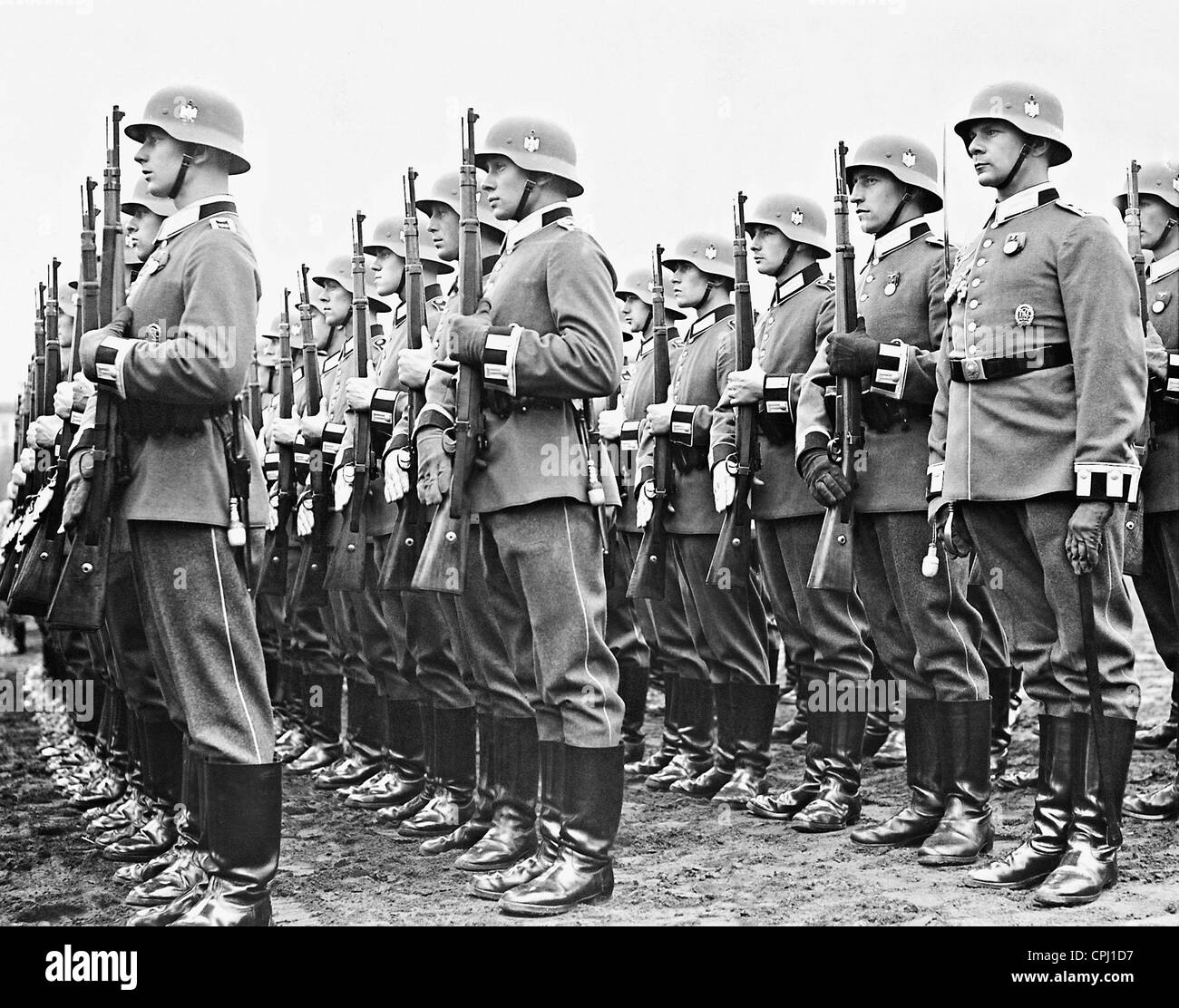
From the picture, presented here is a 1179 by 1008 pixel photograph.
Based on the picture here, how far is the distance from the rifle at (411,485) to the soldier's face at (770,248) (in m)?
1.62

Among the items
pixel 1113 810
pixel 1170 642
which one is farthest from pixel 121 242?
pixel 1170 642

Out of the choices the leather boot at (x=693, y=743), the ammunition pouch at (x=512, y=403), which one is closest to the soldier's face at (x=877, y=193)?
the ammunition pouch at (x=512, y=403)

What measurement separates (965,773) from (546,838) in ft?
5.13

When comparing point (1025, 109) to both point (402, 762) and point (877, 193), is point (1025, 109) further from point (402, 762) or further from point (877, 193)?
point (402, 762)

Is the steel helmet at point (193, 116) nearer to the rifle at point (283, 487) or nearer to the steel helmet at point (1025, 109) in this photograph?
the steel helmet at point (1025, 109)

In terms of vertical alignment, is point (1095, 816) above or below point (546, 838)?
above

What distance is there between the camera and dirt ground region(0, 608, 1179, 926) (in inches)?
173

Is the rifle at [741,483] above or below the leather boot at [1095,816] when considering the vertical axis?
above

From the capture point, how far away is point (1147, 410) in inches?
222

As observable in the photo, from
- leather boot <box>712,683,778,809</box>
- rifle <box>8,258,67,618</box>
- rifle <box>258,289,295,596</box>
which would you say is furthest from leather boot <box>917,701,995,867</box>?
rifle <box>258,289,295,596</box>

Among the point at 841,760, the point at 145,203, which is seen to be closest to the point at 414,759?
the point at 841,760

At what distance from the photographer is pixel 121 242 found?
4598 mm

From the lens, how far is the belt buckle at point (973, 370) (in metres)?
4.70
